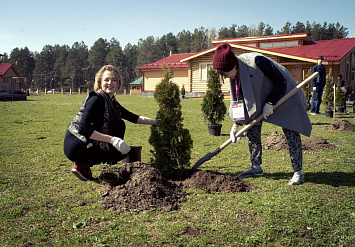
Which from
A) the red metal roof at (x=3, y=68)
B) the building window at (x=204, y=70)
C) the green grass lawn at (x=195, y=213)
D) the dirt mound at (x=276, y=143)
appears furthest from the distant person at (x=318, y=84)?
the red metal roof at (x=3, y=68)

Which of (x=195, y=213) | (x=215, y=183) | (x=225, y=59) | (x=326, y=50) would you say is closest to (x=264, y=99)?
(x=225, y=59)

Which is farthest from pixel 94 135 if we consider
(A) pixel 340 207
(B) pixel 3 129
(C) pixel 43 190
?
(B) pixel 3 129

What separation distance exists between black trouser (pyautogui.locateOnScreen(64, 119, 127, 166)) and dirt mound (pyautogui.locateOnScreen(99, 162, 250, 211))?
0.47 m

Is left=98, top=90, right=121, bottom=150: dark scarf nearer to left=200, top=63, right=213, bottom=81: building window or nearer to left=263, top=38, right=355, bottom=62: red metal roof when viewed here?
left=263, top=38, right=355, bottom=62: red metal roof

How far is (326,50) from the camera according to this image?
25.3 m

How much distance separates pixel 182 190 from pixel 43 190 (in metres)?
1.90

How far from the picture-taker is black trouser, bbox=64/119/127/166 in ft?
13.8

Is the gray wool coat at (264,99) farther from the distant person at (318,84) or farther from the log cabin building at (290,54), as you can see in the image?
the log cabin building at (290,54)

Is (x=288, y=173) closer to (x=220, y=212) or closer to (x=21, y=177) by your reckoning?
(x=220, y=212)

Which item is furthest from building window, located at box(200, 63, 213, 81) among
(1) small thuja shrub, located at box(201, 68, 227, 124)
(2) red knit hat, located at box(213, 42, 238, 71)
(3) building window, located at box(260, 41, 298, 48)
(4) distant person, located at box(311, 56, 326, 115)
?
(2) red knit hat, located at box(213, 42, 238, 71)

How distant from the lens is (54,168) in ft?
16.9

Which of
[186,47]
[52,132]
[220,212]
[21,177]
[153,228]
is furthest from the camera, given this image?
[186,47]

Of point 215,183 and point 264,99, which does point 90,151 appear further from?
point 264,99

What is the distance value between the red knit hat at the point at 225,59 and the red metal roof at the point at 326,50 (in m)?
21.5
